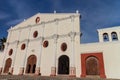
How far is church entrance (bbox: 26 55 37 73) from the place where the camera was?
22.5m

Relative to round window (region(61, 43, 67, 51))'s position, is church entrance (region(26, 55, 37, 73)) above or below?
below

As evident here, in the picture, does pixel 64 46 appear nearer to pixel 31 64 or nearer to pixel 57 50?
pixel 57 50

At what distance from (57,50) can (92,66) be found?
22.0 ft

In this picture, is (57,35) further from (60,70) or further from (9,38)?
(9,38)

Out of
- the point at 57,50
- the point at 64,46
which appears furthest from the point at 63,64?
the point at 64,46

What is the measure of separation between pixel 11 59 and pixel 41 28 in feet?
31.4

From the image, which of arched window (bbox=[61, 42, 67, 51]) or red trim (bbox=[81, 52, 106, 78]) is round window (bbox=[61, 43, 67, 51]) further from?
red trim (bbox=[81, 52, 106, 78])

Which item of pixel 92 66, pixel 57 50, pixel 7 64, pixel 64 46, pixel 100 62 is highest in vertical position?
pixel 64 46

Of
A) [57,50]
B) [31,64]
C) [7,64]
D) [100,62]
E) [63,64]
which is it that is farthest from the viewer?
[7,64]

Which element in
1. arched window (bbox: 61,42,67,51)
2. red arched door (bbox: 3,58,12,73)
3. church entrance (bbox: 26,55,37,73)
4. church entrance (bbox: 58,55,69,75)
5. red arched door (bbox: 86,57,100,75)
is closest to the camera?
red arched door (bbox: 86,57,100,75)

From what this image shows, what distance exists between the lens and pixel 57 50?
68.2 feet

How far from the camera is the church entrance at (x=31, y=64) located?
22.5 metres

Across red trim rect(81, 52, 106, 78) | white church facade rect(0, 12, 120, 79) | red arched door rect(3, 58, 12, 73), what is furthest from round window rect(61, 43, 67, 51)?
red arched door rect(3, 58, 12, 73)

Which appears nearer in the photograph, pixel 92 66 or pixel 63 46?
pixel 92 66
